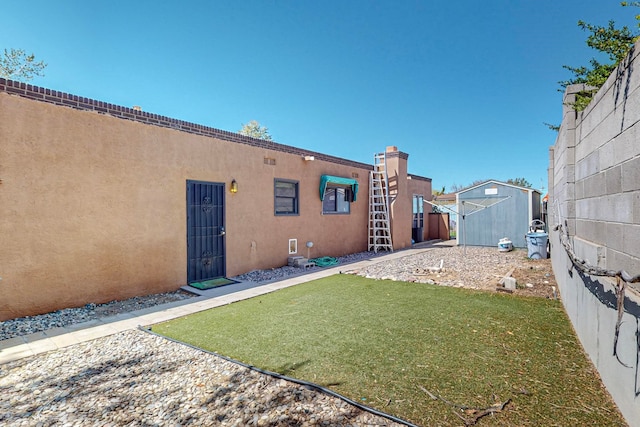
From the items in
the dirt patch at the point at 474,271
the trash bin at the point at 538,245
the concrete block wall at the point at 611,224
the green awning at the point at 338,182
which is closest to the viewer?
the concrete block wall at the point at 611,224

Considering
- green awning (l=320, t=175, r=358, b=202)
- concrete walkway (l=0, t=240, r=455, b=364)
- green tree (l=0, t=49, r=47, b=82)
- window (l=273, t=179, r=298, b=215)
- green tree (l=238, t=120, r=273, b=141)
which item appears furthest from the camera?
green tree (l=238, t=120, r=273, b=141)

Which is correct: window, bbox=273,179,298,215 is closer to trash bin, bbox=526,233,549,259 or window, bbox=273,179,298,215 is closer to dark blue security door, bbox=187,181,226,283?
dark blue security door, bbox=187,181,226,283

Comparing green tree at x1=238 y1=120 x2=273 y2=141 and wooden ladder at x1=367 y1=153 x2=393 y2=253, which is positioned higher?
green tree at x1=238 y1=120 x2=273 y2=141

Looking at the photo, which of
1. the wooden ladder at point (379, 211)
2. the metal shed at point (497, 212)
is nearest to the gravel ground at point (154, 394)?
the wooden ladder at point (379, 211)

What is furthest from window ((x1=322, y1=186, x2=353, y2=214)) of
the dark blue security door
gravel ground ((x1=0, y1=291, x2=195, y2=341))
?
gravel ground ((x1=0, y1=291, x2=195, y2=341))

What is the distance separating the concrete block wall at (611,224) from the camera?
6.69 ft

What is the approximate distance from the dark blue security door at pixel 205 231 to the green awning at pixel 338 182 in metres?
3.95

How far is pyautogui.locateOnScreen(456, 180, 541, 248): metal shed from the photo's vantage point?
13.0 m

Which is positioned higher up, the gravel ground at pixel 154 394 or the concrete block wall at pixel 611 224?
the concrete block wall at pixel 611 224

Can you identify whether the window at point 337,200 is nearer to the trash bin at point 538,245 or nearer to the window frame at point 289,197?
the window frame at point 289,197

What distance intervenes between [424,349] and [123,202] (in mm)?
5782

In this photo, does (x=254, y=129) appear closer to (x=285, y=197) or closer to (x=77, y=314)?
(x=285, y=197)

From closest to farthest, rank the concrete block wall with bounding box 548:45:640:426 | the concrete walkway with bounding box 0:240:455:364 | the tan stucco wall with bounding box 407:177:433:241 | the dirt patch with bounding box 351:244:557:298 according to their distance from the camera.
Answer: the concrete block wall with bounding box 548:45:640:426 → the concrete walkway with bounding box 0:240:455:364 → the dirt patch with bounding box 351:244:557:298 → the tan stucco wall with bounding box 407:177:433:241

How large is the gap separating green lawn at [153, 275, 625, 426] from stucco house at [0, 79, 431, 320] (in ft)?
6.74
